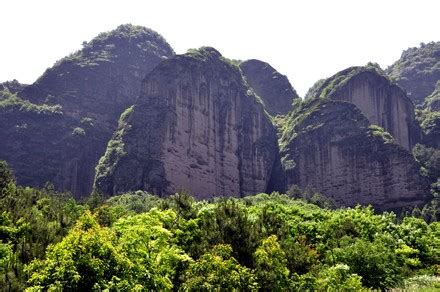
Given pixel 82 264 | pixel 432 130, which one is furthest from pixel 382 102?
pixel 82 264

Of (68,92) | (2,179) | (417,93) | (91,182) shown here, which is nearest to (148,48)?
(68,92)

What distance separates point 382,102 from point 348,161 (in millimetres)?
23112

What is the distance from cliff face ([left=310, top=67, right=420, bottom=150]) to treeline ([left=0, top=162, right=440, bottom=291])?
8784cm

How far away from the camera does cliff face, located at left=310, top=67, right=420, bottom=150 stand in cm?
12094

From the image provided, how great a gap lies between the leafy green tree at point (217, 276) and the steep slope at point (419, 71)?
5913 inches

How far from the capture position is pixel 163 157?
335 ft

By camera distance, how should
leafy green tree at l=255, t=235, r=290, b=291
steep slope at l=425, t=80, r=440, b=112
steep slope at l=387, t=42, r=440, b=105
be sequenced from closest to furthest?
1. leafy green tree at l=255, t=235, r=290, b=291
2. steep slope at l=425, t=80, r=440, b=112
3. steep slope at l=387, t=42, r=440, b=105

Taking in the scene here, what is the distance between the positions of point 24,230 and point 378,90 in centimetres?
10482

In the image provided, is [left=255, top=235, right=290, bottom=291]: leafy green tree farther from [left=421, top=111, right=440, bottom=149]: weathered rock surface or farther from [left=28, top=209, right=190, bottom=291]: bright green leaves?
[left=421, top=111, right=440, bottom=149]: weathered rock surface

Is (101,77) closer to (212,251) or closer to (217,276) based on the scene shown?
(212,251)

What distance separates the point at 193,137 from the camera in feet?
364

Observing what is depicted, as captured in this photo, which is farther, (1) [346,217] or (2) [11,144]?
(2) [11,144]

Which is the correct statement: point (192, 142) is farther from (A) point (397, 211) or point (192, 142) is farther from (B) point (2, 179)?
(B) point (2, 179)

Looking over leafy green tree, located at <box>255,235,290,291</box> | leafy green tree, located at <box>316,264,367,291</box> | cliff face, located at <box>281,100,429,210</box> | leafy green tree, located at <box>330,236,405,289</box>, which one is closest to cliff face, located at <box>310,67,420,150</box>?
cliff face, located at <box>281,100,429,210</box>
